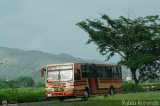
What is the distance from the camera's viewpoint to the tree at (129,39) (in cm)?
6128

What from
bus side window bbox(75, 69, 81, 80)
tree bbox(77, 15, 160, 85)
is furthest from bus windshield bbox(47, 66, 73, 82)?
tree bbox(77, 15, 160, 85)

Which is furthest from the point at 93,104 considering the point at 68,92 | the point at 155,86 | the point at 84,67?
the point at 155,86

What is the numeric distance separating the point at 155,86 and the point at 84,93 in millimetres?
33720

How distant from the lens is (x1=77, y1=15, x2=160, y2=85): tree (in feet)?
201

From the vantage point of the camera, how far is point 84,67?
36.6 m

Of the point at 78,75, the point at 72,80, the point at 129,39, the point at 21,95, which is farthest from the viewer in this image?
the point at 129,39

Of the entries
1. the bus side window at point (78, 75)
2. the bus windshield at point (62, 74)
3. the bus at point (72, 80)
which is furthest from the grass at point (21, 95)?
the bus side window at point (78, 75)

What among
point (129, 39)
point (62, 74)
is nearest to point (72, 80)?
point (62, 74)

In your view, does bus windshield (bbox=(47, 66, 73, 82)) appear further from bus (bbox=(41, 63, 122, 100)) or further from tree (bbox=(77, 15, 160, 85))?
tree (bbox=(77, 15, 160, 85))

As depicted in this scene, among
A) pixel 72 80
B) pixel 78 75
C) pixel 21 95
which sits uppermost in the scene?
pixel 78 75

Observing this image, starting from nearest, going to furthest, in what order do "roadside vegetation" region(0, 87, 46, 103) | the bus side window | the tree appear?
the bus side window, "roadside vegetation" region(0, 87, 46, 103), the tree

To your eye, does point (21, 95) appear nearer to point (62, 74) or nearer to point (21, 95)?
point (21, 95)

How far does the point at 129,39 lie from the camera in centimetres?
6188

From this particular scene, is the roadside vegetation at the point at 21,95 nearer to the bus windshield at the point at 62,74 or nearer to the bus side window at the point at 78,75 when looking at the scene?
the bus windshield at the point at 62,74
